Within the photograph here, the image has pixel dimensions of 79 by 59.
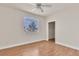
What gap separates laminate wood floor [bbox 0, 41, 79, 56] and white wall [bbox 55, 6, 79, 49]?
0.31ft

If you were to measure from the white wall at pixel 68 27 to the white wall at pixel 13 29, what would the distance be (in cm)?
24

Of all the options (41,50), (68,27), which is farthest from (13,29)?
(68,27)

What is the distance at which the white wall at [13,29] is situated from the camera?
115 centimetres

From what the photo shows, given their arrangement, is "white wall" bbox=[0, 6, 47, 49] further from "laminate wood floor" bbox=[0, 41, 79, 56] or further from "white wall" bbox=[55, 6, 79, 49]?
"white wall" bbox=[55, 6, 79, 49]

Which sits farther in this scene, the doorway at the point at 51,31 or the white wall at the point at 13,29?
the doorway at the point at 51,31

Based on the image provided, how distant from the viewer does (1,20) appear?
1129 mm

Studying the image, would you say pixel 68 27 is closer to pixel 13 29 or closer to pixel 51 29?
pixel 51 29

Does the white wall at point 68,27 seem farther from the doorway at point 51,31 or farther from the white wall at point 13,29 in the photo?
the white wall at point 13,29

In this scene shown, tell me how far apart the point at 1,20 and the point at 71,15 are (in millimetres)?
944

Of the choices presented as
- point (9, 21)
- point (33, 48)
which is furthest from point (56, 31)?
point (9, 21)

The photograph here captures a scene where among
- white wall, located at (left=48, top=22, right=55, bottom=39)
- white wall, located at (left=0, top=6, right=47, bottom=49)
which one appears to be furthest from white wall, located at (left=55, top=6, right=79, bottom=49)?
white wall, located at (left=0, top=6, right=47, bottom=49)

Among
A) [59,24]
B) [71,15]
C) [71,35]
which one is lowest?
[71,35]

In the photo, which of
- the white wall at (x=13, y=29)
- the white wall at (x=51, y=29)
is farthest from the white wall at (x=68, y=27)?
the white wall at (x=13, y=29)

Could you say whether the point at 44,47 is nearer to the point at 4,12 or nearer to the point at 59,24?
the point at 59,24
